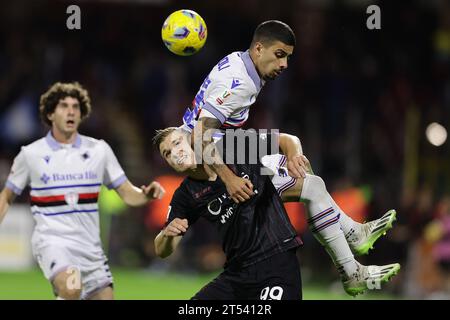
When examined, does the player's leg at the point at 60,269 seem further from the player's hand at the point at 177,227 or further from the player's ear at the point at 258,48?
the player's ear at the point at 258,48

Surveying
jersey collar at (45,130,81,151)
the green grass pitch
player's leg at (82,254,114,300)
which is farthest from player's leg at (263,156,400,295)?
the green grass pitch

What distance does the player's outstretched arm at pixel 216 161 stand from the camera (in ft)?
23.7

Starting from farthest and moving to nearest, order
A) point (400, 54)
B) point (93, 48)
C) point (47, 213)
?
point (93, 48) < point (400, 54) < point (47, 213)

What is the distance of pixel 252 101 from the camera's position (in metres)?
7.82

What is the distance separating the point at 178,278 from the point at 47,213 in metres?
7.48

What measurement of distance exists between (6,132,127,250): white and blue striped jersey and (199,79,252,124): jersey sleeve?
2.02m

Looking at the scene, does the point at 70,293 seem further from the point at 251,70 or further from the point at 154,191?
the point at 251,70

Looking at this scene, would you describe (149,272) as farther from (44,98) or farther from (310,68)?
(44,98)

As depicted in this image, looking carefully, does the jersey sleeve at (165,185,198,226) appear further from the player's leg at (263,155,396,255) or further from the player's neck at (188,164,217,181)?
the player's leg at (263,155,396,255)

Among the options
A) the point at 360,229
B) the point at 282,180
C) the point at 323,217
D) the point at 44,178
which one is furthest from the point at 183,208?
the point at 44,178

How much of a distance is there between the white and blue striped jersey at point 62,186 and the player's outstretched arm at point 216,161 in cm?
206

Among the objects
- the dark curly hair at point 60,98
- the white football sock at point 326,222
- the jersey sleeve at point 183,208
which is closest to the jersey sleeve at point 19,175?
the dark curly hair at point 60,98
